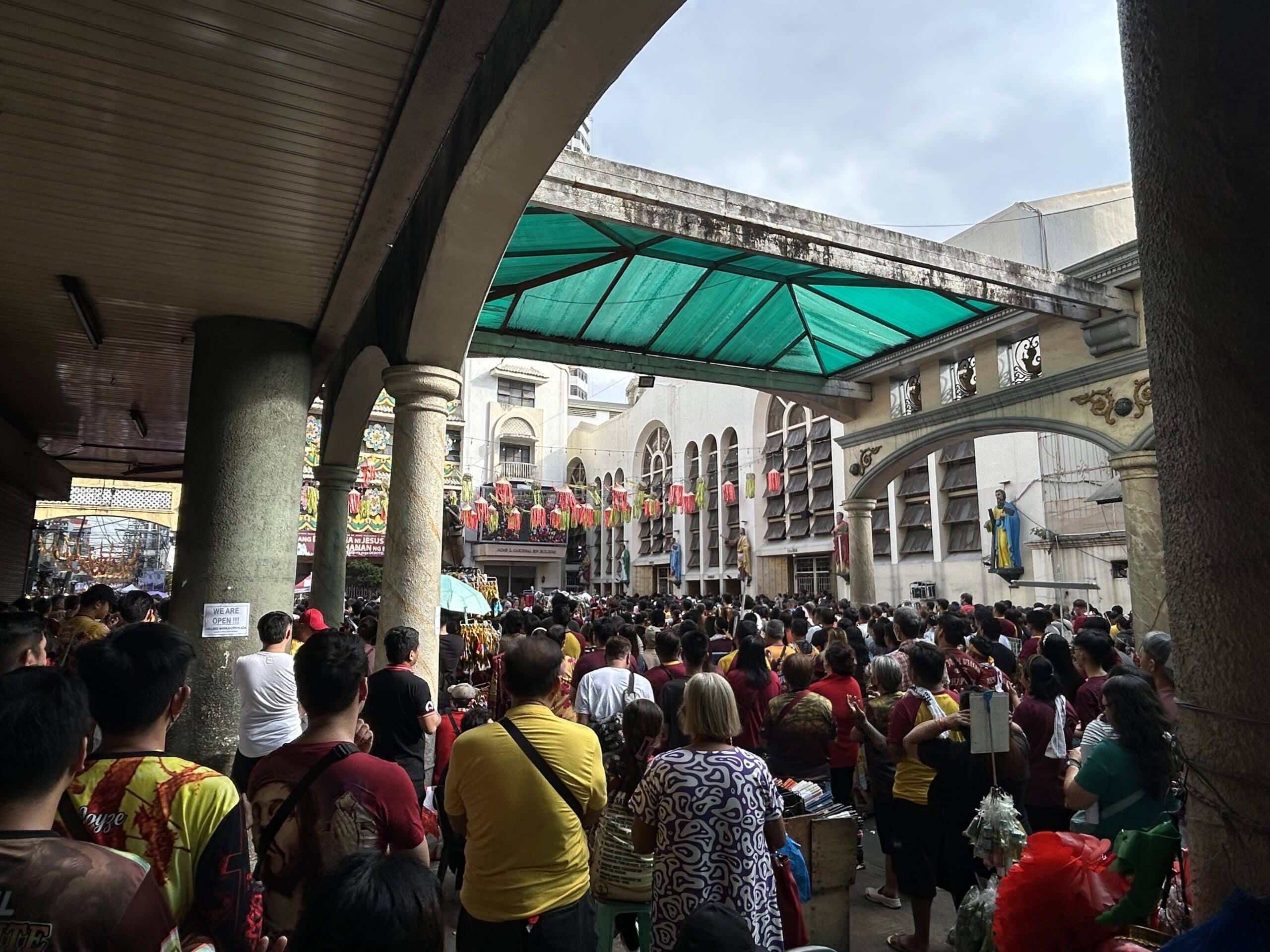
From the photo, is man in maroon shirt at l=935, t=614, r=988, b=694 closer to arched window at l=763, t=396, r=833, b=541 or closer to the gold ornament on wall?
the gold ornament on wall

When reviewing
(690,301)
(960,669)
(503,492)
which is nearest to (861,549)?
(690,301)

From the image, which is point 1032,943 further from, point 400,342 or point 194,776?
point 400,342

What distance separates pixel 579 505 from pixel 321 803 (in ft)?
89.5

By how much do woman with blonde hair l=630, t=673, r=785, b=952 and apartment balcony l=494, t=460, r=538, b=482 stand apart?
3333 cm

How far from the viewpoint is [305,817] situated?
6.32 feet

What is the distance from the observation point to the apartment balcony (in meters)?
35.3

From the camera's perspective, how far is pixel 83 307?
16.9 ft

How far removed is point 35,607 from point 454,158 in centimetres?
693

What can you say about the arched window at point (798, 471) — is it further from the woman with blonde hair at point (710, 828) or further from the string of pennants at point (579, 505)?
the woman with blonde hair at point (710, 828)

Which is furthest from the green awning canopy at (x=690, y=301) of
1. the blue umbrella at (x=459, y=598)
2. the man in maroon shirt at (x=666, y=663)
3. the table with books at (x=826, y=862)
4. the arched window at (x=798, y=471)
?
the arched window at (x=798, y=471)

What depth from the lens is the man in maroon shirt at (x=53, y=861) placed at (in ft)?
3.86

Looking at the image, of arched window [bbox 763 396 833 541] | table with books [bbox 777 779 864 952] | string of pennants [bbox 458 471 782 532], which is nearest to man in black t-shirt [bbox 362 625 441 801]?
table with books [bbox 777 779 864 952]

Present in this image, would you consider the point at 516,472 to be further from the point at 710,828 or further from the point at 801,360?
the point at 710,828

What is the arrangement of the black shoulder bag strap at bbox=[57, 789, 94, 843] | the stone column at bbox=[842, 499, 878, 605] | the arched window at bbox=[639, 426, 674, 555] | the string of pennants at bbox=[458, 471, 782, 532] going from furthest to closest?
the arched window at bbox=[639, 426, 674, 555]
the string of pennants at bbox=[458, 471, 782, 532]
the stone column at bbox=[842, 499, 878, 605]
the black shoulder bag strap at bbox=[57, 789, 94, 843]
